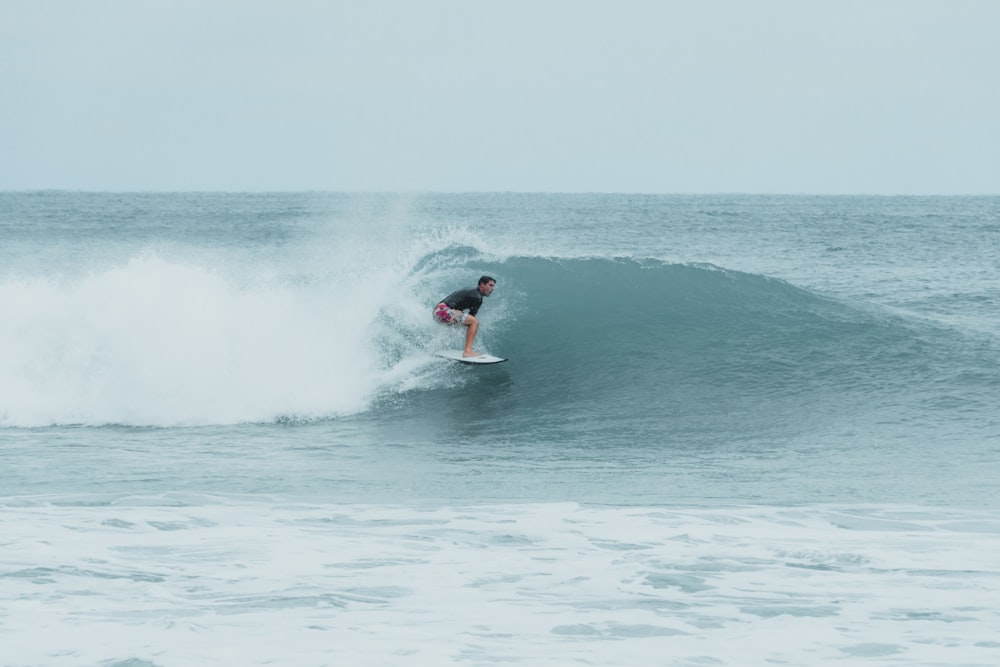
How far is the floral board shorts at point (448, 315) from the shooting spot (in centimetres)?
1323

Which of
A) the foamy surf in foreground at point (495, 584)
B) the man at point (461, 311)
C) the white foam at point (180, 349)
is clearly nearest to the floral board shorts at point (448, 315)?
the man at point (461, 311)

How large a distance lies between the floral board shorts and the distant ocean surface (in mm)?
943

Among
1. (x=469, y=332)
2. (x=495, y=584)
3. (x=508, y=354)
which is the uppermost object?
(x=469, y=332)

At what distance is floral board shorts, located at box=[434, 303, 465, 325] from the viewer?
43.4 feet

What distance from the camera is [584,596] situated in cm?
621

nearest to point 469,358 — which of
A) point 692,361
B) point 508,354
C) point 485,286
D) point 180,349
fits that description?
point 485,286

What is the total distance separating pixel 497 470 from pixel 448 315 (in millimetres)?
3821

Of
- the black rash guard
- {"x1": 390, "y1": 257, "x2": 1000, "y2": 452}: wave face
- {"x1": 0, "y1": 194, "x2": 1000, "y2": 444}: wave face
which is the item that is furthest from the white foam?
{"x1": 390, "y1": 257, "x2": 1000, "y2": 452}: wave face

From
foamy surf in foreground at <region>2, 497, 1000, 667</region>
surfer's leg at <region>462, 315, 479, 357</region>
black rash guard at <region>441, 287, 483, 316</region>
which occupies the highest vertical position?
black rash guard at <region>441, 287, 483, 316</region>

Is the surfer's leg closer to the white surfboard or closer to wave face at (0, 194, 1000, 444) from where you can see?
the white surfboard

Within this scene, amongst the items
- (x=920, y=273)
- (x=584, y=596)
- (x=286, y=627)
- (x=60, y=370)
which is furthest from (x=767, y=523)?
(x=920, y=273)

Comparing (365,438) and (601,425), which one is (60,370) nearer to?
(365,438)

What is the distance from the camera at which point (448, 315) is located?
43.5 ft

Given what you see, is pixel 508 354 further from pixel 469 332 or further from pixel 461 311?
pixel 461 311
